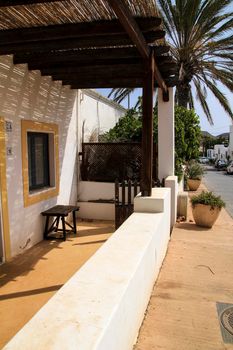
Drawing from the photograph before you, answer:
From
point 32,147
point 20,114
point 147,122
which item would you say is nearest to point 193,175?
point 32,147

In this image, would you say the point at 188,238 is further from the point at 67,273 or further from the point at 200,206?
the point at 67,273

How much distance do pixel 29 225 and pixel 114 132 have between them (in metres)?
5.55

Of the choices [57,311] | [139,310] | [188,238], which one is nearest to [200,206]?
[188,238]

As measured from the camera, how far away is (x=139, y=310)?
301 cm

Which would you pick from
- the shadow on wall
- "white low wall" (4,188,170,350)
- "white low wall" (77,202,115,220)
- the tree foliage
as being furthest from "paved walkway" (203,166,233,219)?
"white low wall" (4,188,170,350)

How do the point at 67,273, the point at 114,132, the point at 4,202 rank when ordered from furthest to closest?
the point at 114,132 → the point at 4,202 → the point at 67,273

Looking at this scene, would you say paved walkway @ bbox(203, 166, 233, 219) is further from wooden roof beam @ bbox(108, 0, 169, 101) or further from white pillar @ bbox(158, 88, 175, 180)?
wooden roof beam @ bbox(108, 0, 169, 101)

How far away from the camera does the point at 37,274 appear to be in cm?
539

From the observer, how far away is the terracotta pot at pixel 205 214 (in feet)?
24.0

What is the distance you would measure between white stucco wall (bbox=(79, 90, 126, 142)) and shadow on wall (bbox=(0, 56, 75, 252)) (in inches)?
79.2

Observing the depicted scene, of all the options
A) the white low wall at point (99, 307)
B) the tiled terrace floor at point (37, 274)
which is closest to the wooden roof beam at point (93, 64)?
the tiled terrace floor at point (37, 274)

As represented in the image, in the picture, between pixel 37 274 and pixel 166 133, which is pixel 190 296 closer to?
pixel 37 274

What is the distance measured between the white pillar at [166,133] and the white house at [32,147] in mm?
2416

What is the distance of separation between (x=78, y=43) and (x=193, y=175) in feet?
40.8
